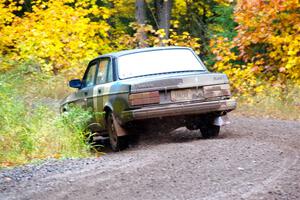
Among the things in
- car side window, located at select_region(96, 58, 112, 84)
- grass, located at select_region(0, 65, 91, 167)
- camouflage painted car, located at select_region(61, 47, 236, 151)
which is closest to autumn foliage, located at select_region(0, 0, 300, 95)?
camouflage painted car, located at select_region(61, 47, 236, 151)

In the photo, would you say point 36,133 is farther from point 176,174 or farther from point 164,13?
point 164,13

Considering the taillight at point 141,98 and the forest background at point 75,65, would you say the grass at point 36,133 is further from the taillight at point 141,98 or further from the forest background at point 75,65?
the taillight at point 141,98

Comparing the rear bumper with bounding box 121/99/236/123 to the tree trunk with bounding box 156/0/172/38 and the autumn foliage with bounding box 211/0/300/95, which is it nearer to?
the autumn foliage with bounding box 211/0/300/95

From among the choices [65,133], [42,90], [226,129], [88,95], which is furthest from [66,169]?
[42,90]

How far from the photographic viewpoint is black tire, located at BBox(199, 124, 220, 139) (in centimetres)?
1084

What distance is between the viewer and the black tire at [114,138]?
10438 mm

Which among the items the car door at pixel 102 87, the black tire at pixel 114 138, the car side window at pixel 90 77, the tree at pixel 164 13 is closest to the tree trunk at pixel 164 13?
the tree at pixel 164 13

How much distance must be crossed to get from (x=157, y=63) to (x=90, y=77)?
193 centimetres

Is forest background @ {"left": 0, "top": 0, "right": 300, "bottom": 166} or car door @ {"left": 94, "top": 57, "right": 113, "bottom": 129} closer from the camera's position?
forest background @ {"left": 0, "top": 0, "right": 300, "bottom": 166}

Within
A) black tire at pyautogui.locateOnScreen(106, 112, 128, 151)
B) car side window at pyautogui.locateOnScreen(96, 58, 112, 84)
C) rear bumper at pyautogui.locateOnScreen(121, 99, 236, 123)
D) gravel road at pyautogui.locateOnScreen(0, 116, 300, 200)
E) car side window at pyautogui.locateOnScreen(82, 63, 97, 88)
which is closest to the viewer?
gravel road at pyautogui.locateOnScreen(0, 116, 300, 200)

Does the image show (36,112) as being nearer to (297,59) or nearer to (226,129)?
(226,129)

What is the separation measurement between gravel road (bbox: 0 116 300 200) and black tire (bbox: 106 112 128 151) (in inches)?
26.4

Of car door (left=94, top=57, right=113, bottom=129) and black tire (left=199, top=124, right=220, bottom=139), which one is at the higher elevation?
car door (left=94, top=57, right=113, bottom=129)

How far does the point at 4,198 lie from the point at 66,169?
5.37 feet
